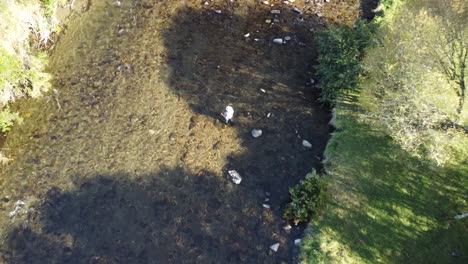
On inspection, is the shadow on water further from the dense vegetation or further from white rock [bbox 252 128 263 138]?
the dense vegetation

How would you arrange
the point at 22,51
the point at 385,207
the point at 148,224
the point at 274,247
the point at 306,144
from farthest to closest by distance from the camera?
the point at 306,144, the point at 22,51, the point at 385,207, the point at 148,224, the point at 274,247

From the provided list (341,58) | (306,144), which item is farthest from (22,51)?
(341,58)

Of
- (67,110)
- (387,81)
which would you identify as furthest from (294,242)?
(67,110)

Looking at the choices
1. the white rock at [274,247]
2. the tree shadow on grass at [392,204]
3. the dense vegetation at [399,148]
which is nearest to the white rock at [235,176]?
the white rock at [274,247]

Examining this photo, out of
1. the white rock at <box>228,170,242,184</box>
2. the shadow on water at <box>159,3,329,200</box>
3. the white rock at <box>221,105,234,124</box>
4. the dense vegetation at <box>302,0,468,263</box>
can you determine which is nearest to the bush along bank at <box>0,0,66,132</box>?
the shadow on water at <box>159,3,329,200</box>

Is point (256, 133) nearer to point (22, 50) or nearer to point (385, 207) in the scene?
point (385, 207)

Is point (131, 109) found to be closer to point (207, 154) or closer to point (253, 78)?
point (207, 154)

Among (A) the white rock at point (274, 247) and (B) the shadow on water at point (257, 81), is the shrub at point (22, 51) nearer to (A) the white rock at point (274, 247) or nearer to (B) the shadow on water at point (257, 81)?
(B) the shadow on water at point (257, 81)

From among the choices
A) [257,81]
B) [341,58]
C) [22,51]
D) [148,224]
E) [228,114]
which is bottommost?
[148,224]
